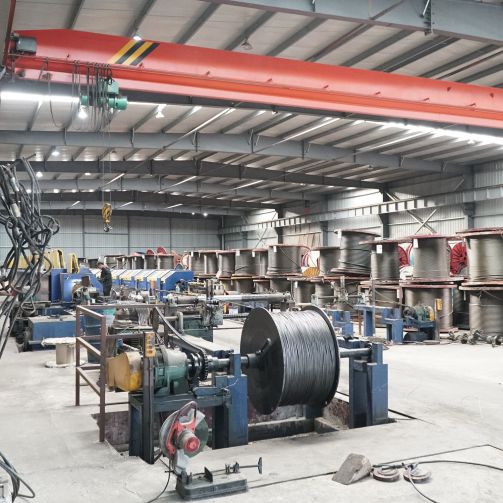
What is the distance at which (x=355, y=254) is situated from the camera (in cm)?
1524

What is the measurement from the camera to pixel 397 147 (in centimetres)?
1711

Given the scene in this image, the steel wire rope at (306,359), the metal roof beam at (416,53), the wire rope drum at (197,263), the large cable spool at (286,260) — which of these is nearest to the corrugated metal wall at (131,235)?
the wire rope drum at (197,263)

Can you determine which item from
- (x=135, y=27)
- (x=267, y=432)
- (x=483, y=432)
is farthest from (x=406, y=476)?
(x=135, y=27)

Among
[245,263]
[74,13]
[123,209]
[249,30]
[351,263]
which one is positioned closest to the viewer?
[74,13]

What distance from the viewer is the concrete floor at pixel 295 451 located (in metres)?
3.73

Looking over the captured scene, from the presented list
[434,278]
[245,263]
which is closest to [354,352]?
[434,278]

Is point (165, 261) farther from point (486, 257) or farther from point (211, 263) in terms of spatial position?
point (486, 257)

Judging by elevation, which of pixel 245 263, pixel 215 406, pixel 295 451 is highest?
pixel 245 263

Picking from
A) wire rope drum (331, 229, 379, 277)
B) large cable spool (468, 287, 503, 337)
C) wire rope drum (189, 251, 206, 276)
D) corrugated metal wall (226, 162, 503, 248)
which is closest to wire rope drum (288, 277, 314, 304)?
wire rope drum (331, 229, 379, 277)

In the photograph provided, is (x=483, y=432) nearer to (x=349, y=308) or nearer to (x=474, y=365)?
(x=474, y=365)

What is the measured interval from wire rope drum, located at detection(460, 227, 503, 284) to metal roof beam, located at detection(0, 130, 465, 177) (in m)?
6.08

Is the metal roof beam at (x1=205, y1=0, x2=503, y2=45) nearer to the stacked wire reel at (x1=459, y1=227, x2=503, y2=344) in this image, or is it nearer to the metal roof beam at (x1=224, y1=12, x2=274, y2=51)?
the metal roof beam at (x1=224, y1=12, x2=274, y2=51)

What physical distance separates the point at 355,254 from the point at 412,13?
357 inches

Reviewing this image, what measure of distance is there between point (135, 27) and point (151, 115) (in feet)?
17.0
